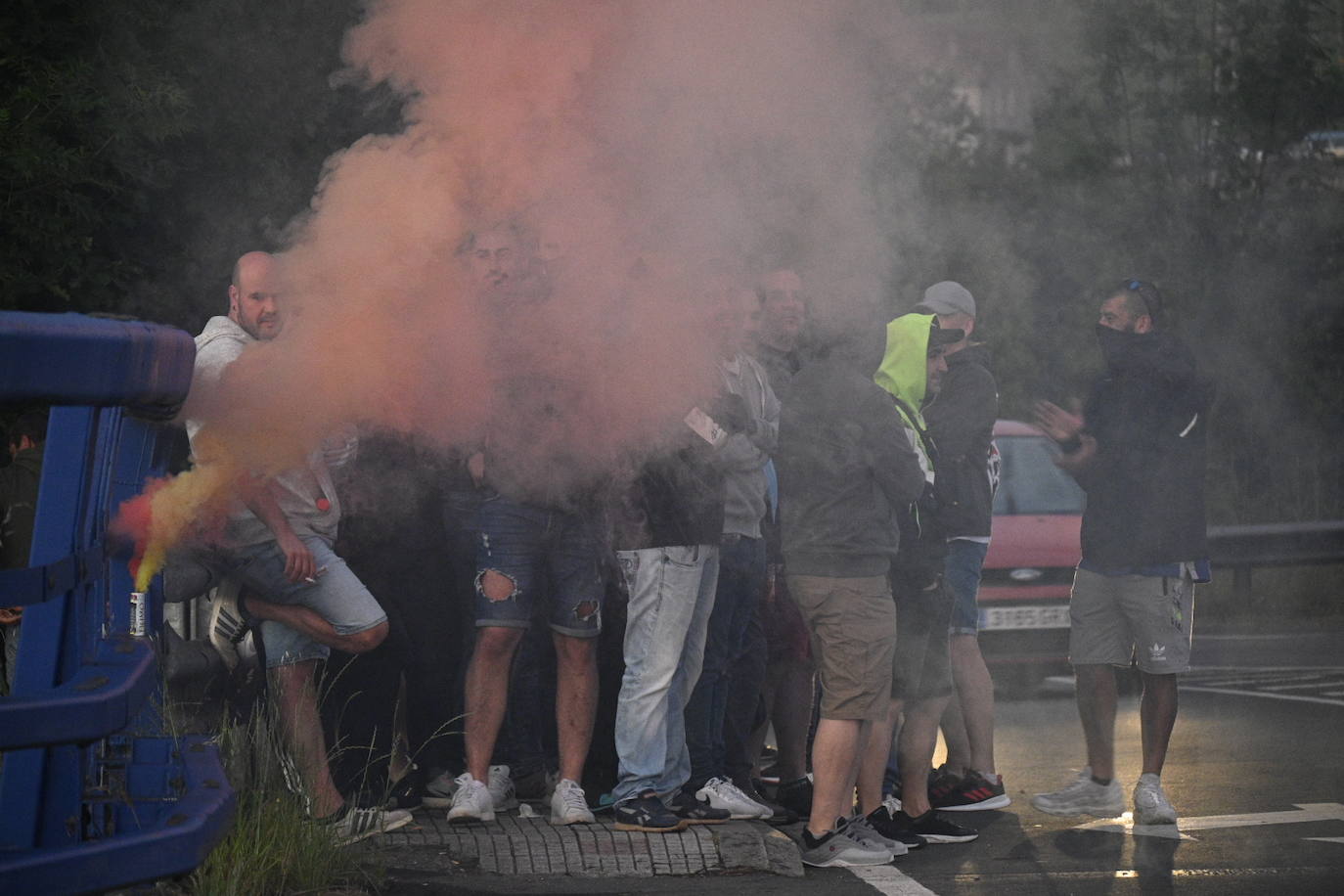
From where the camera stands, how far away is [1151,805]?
256 inches

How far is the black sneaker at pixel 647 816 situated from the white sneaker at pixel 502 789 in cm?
53

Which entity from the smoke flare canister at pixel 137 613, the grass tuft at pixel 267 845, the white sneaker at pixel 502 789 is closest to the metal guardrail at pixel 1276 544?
the white sneaker at pixel 502 789

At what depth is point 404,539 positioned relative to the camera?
6453 millimetres

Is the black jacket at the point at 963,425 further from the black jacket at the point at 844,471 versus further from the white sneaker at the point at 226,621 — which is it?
the white sneaker at the point at 226,621

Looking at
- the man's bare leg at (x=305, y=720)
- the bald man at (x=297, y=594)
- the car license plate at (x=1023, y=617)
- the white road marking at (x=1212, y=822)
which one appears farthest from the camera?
the car license plate at (x=1023, y=617)

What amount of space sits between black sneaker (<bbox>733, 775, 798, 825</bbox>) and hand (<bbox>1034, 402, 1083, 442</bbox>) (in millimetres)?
1974

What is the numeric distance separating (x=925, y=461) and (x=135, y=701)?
4.11 metres

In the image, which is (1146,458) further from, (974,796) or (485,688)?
(485,688)

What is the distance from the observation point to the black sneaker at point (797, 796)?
672 cm

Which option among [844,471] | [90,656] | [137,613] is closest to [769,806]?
[844,471]

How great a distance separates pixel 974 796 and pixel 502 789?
2.07 meters

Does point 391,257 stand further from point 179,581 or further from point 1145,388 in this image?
point 1145,388

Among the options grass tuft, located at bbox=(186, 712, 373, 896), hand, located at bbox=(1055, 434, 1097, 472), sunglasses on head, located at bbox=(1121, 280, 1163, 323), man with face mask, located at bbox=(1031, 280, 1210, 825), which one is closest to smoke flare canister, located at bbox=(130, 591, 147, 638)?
grass tuft, located at bbox=(186, 712, 373, 896)

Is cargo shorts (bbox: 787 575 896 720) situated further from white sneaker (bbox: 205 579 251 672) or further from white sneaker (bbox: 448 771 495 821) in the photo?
white sneaker (bbox: 205 579 251 672)
